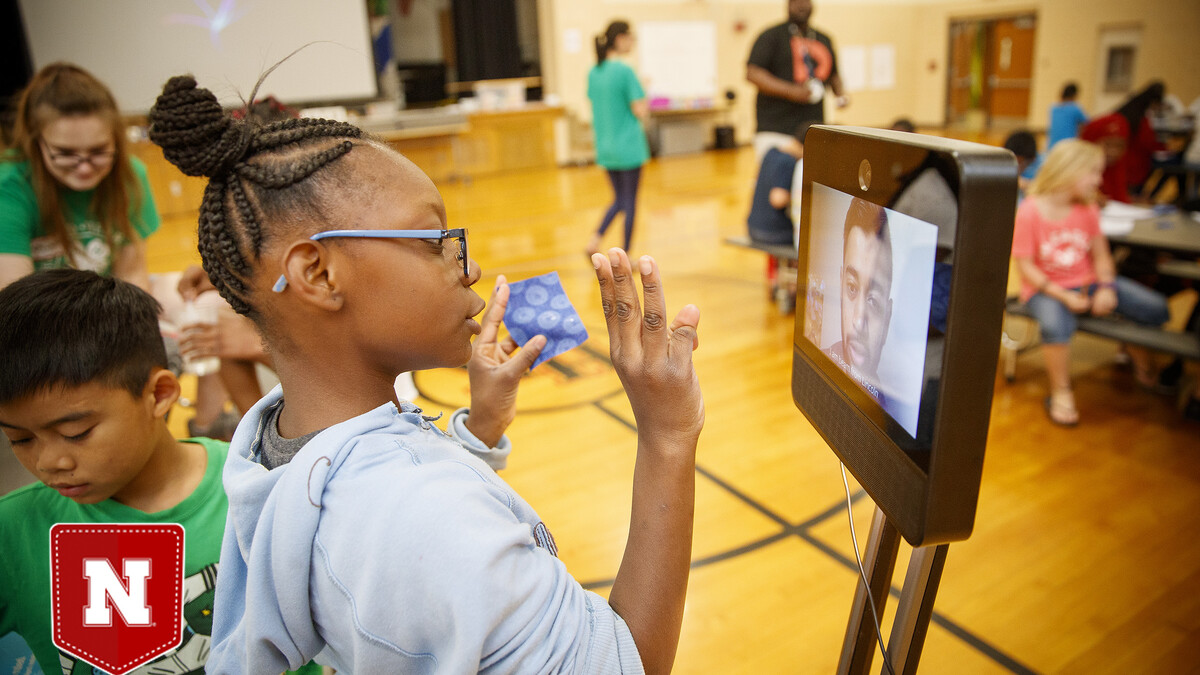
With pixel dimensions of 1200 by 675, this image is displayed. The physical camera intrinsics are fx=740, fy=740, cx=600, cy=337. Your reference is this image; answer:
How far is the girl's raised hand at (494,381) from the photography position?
1.11 metres

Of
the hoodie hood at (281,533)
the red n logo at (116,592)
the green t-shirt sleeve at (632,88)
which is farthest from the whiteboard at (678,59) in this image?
the hoodie hood at (281,533)

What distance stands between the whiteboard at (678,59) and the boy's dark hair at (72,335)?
11.6 metres

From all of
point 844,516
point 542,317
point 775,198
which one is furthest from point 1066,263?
point 542,317

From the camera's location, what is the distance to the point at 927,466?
0.64 m

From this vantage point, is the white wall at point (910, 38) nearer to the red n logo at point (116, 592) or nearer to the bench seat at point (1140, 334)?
the bench seat at point (1140, 334)

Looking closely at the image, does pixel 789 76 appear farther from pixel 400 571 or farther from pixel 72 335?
pixel 400 571

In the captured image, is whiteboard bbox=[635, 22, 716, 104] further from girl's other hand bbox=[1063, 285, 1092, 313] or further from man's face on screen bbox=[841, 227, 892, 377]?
man's face on screen bbox=[841, 227, 892, 377]

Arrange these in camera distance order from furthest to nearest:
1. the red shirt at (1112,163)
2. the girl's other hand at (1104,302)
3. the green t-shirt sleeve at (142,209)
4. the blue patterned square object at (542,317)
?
the red shirt at (1112,163) < the girl's other hand at (1104,302) < the green t-shirt sleeve at (142,209) < the blue patterned square object at (542,317)

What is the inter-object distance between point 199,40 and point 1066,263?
30.8 ft

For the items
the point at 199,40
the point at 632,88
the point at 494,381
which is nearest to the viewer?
the point at 494,381

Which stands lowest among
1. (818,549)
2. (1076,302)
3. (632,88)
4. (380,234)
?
(818,549)

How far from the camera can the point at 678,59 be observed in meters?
12.5

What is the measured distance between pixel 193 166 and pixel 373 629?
0.47m

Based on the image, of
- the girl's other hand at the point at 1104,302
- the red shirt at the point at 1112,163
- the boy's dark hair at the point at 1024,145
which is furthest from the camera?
the red shirt at the point at 1112,163
